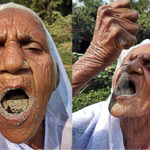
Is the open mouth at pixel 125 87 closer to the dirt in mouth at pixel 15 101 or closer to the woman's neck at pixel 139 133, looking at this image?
the woman's neck at pixel 139 133

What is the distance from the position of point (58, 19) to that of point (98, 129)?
1330 mm

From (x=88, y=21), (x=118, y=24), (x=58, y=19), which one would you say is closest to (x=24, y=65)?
(x=118, y=24)

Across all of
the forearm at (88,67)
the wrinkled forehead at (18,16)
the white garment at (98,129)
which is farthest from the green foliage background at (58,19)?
the wrinkled forehead at (18,16)

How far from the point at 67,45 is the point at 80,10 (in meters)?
1.14

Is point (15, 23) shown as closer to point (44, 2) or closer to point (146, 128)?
point (146, 128)

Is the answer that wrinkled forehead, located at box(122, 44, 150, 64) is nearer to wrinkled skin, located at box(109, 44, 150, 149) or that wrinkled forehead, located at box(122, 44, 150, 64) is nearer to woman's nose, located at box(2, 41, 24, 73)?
wrinkled skin, located at box(109, 44, 150, 149)

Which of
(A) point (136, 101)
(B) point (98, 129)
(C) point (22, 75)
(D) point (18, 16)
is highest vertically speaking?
(D) point (18, 16)

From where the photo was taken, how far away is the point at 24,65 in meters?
0.44

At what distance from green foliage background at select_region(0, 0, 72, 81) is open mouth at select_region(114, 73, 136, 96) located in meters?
1.16

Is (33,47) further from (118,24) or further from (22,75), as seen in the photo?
(118,24)

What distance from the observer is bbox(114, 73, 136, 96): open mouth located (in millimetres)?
570

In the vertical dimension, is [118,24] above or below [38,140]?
above

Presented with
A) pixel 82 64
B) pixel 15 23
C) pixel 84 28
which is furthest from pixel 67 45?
pixel 15 23

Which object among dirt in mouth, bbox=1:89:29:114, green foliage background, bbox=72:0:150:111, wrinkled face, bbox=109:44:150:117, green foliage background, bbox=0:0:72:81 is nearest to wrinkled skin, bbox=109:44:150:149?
wrinkled face, bbox=109:44:150:117
